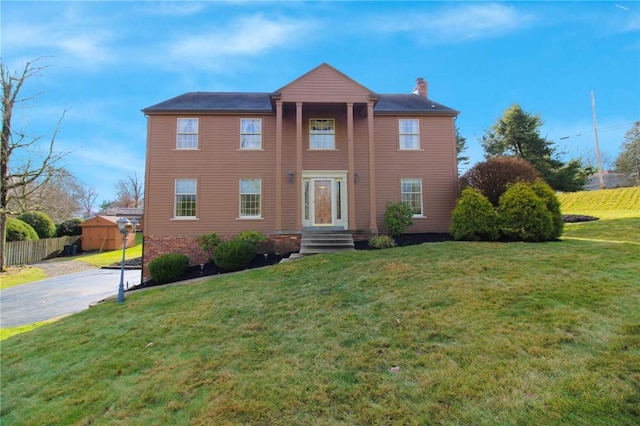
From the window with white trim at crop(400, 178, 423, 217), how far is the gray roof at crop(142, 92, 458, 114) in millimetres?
3094

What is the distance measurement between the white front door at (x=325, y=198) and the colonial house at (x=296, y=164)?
0.14ft

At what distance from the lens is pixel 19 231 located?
2059 centimetres

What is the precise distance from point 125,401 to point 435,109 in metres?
14.6

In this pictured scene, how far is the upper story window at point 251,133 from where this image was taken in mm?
13555

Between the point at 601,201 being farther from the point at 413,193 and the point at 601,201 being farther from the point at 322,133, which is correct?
the point at 322,133

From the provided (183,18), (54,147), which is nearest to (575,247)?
(183,18)

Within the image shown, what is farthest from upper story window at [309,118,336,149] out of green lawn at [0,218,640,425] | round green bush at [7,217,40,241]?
round green bush at [7,217,40,241]

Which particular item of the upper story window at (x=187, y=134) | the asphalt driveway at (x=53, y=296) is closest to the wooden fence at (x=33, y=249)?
the asphalt driveway at (x=53, y=296)

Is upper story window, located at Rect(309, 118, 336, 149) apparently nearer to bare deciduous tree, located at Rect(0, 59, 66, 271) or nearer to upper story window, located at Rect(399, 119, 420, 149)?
upper story window, located at Rect(399, 119, 420, 149)

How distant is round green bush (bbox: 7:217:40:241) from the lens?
20.1m

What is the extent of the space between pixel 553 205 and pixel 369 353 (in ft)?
32.2

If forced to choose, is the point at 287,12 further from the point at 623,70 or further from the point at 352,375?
the point at 623,70

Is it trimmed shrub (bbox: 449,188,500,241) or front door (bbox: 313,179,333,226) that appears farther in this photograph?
front door (bbox: 313,179,333,226)

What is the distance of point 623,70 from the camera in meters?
15.6
